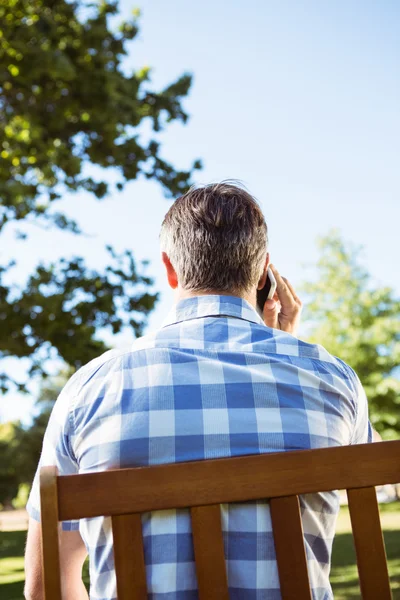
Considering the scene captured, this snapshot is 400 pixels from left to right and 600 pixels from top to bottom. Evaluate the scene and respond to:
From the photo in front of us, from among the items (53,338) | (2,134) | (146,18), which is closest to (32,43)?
(2,134)

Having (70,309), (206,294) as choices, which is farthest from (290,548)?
(70,309)

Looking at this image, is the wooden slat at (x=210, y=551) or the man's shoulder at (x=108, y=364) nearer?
the wooden slat at (x=210, y=551)

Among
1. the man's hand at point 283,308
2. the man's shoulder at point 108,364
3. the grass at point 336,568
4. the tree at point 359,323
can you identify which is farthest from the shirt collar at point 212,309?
the tree at point 359,323

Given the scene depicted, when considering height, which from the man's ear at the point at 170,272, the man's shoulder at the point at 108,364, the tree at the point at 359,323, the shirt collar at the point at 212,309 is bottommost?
the man's shoulder at the point at 108,364

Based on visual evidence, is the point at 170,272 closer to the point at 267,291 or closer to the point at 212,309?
the point at 212,309

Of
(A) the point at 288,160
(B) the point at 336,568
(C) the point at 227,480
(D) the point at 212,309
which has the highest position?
(A) the point at 288,160

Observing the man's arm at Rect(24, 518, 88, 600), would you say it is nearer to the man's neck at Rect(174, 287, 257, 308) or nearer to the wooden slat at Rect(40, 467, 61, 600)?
the wooden slat at Rect(40, 467, 61, 600)

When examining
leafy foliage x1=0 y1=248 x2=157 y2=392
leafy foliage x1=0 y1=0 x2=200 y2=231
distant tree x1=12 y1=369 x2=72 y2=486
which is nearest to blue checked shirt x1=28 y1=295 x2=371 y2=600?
leafy foliage x1=0 y1=248 x2=157 y2=392

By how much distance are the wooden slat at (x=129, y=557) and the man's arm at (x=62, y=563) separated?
0.28m

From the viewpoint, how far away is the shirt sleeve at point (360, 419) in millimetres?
1354

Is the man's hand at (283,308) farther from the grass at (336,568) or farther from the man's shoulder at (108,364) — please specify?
the grass at (336,568)

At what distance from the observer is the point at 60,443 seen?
1271 mm

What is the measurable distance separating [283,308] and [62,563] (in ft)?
3.27

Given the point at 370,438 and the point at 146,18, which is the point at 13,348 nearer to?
the point at 146,18
